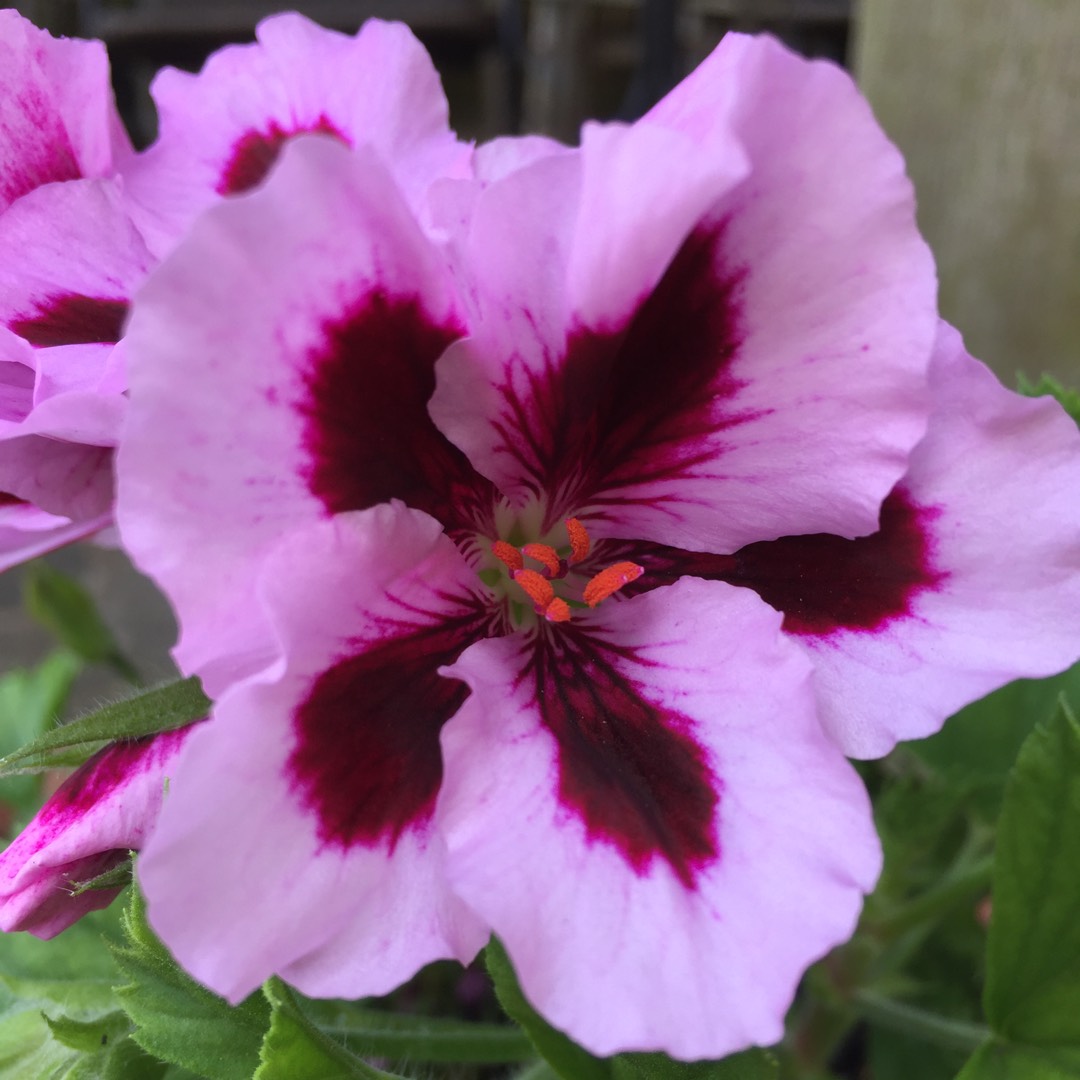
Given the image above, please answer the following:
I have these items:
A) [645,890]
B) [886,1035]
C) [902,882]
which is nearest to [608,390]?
[645,890]

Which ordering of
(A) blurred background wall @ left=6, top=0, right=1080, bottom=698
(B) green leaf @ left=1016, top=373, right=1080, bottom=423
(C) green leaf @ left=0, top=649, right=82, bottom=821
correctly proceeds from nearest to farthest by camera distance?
(B) green leaf @ left=1016, top=373, right=1080, bottom=423
(C) green leaf @ left=0, top=649, right=82, bottom=821
(A) blurred background wall @ left=6, top=0, right=1080, bottom=698

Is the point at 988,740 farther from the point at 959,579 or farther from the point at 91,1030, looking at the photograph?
the point at 91,1030

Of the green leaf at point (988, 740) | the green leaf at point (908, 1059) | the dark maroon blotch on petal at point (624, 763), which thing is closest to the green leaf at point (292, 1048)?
the dark maroon blotch on petal at point (624, 763)

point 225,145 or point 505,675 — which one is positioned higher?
point 225,145

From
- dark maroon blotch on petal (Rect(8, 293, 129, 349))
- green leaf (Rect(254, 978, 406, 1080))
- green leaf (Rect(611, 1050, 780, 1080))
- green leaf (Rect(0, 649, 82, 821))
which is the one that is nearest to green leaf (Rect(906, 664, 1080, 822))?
green leaf (Rect(611, 1050, 780, 1080))

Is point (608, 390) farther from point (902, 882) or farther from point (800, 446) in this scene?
point (902, 882)

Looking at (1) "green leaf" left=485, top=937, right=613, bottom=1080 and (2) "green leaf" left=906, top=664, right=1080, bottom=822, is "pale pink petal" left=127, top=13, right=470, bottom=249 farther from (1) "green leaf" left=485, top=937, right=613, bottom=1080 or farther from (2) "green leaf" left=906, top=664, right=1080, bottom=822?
(2) "green leaf" left=906, top=664, right=1080, bottom=822
